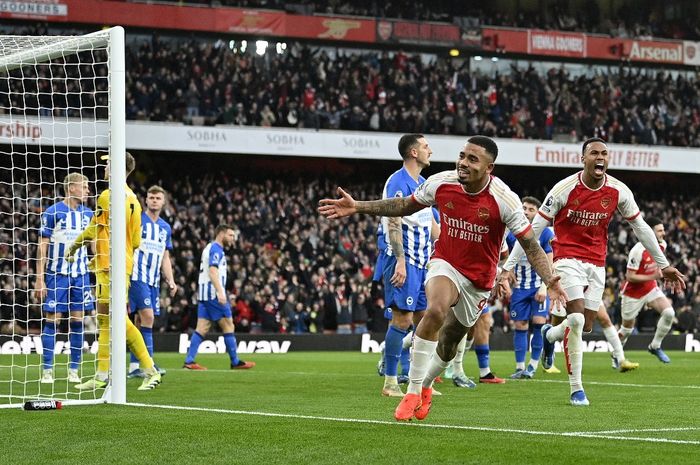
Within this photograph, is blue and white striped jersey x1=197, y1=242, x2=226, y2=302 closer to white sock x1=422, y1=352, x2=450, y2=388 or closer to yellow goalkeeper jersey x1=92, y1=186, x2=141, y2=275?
yellow goalkeeper jersey x1=92, y1=186, x2=141, y2=275

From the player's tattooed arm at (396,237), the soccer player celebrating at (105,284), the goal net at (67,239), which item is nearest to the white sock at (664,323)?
the player's tattooed arm at (396,237)

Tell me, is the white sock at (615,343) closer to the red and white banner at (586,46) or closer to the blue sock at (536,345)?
the blue sock at (536,345)

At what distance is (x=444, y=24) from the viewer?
40438 millimetres

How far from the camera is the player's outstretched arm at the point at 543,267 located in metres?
7.88

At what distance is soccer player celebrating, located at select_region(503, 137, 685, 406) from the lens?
1030 cm

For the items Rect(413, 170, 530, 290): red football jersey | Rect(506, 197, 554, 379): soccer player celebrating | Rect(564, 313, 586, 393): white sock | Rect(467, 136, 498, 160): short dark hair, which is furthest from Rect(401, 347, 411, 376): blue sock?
Rect(467, 136, 498, 160): short dark hair

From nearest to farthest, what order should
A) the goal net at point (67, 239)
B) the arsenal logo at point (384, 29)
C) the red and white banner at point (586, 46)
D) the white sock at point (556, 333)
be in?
the goal net at point (67, 239), the white sock at point (556, 333), the arsenal logo at point (384, 29), the red and white banner at point (586, 46)

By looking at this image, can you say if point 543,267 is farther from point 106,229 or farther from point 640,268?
point 640,268

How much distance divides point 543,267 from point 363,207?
4.59 ft

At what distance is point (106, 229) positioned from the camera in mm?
10438

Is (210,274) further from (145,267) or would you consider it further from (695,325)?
(695,325)

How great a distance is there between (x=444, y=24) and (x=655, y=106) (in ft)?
28.8

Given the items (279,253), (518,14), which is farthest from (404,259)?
(518,14)

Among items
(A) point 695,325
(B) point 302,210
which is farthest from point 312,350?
(A) point 695,325
